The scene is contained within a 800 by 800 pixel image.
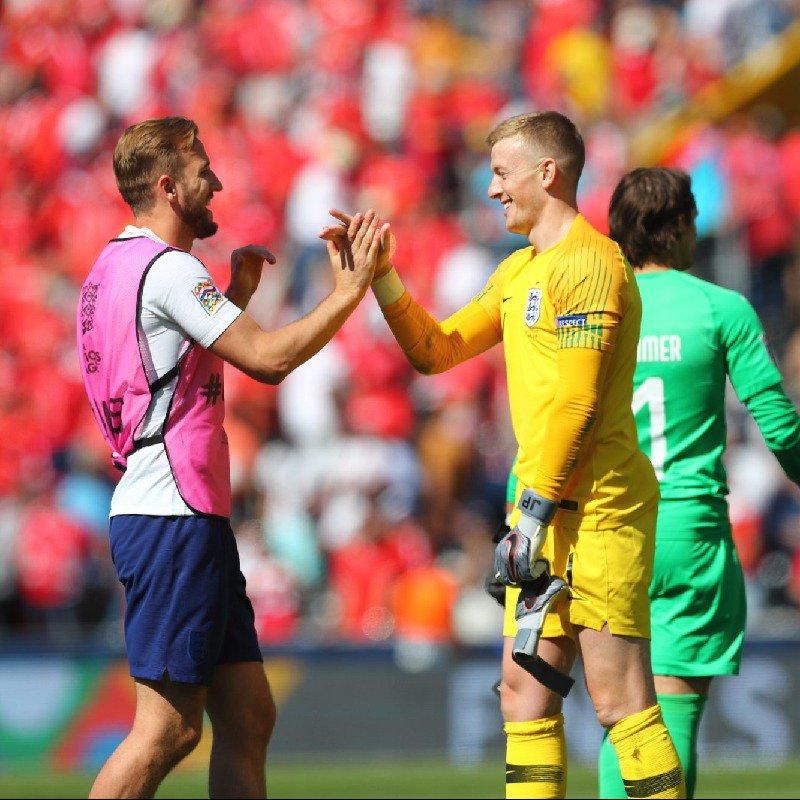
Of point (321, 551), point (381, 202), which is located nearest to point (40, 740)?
A: point (321, 551)

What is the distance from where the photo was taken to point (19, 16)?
1727 cm

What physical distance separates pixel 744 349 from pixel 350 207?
866 centimetres

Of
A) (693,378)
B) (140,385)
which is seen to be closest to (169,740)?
(140,385)

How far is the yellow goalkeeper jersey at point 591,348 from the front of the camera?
473 cm

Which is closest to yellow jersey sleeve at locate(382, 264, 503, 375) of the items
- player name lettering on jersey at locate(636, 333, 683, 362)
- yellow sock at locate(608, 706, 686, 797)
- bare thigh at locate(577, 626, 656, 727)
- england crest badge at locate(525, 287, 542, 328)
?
england crest badge at locate(525, 287, 542, 328)

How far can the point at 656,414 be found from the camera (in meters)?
5.55

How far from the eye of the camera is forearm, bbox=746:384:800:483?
214 inches

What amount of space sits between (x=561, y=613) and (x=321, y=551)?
7162mm

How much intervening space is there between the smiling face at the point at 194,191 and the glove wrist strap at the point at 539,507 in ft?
4.17

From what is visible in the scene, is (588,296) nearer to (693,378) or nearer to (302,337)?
(302,337)

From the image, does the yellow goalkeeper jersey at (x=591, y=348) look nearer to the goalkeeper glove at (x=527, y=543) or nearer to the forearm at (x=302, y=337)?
the goalkeeper glove at (x=527, y=543)

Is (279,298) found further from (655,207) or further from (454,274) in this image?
(655,207)

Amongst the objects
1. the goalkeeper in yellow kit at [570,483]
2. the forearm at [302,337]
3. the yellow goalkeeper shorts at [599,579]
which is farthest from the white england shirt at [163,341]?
the yellow goalkeeper shorts at [599,579]

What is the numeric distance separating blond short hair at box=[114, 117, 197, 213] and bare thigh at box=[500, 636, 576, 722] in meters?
1.68
